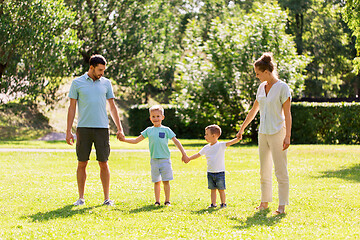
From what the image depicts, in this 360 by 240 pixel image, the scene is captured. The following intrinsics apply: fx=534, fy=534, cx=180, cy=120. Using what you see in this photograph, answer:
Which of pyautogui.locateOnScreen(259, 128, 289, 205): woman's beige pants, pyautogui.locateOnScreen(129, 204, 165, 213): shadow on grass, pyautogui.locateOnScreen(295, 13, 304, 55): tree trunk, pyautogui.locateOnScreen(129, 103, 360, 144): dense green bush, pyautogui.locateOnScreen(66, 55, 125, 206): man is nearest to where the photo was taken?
pyautogui.locateOnScreen(259, 128, 289, 205): woman's beige pants

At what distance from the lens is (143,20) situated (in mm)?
32469

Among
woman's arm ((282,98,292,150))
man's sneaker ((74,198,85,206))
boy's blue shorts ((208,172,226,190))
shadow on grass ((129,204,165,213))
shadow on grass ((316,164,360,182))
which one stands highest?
woman's arm ((282,98,292,150))

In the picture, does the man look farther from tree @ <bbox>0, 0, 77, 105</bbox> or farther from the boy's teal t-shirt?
tree @ <bbox>0, 0, 77, 105</bbox>

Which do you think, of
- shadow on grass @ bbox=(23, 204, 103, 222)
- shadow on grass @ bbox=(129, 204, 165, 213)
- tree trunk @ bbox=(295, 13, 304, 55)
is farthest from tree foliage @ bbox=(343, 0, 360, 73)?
tree trunk @ bbox=(295, 13, 304, 55)

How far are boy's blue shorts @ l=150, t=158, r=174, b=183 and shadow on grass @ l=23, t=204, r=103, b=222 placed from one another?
1.02 metres

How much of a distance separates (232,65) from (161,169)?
17.2 m

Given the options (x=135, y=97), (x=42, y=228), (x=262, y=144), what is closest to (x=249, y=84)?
(x=135, y=97)

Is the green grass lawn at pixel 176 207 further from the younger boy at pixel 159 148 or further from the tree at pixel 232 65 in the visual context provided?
the tree at pixel 232 65

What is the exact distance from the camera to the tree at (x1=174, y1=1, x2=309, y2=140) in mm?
24344

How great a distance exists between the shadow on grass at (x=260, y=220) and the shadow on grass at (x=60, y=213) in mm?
2353

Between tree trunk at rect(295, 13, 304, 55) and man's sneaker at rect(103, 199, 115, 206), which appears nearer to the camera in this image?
man's sneaker at rect(103, 199, 115, 206)

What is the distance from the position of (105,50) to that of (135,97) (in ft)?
19.1

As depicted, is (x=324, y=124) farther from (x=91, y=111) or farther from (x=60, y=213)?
(x=60, y=213)

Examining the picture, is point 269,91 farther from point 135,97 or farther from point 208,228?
point 135,97
